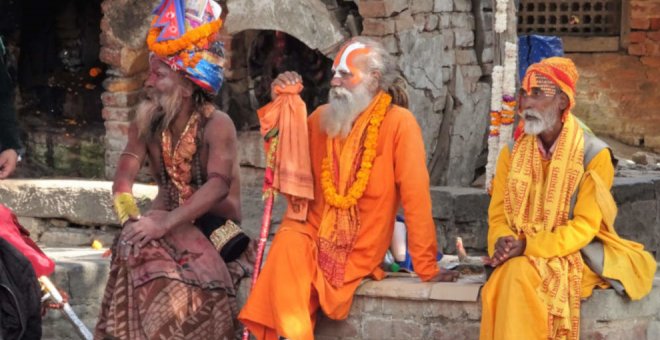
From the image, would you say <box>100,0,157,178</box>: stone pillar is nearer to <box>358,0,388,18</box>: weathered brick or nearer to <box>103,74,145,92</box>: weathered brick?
<box>103,74,145,92</box>: weathered brick

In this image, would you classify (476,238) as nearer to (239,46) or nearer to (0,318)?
(239,46)

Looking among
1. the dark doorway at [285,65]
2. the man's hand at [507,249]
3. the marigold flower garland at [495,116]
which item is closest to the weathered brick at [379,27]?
the dark doorway at [285,65]

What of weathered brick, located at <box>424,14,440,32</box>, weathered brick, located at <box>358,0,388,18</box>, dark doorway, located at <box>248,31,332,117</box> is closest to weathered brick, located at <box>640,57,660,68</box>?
weathered brick, located at <box>424,14,440,32</box>

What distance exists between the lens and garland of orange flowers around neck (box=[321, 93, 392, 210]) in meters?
7.61

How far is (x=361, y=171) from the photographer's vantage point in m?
7.62

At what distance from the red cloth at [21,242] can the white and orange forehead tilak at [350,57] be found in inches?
65.1

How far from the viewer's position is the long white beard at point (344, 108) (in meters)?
7.68

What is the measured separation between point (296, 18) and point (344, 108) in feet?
13.7

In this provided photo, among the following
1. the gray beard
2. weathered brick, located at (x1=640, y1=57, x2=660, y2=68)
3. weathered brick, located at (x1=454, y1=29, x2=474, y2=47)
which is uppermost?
the gray beard

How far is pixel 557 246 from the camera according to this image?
283 inches

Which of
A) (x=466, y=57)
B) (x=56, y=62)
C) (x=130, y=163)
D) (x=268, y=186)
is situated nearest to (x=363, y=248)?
(x=268, y=186)

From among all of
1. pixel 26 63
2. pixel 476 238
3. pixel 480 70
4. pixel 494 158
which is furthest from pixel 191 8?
pixel 26 63

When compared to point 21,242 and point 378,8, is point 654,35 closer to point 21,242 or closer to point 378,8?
point 378,8

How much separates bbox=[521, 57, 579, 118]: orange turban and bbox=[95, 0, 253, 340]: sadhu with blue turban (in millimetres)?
1412
